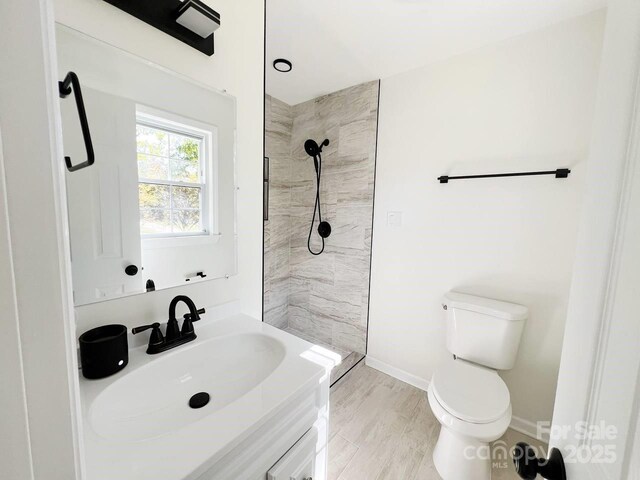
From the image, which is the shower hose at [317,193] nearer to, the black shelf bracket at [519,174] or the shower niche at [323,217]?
the shower niche at [323,217]

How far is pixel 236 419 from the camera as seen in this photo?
646 millimetres

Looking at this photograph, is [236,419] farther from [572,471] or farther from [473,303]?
[473,303]

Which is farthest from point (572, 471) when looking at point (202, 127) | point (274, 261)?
point (274, 261)

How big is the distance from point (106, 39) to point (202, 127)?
1.20 ft

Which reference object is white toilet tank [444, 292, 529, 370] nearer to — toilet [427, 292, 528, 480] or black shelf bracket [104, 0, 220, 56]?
toilet [427, 292, 528, 480]

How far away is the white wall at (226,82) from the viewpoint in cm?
82

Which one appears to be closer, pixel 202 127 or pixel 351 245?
pixel 202 127

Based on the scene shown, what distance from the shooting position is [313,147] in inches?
90.3

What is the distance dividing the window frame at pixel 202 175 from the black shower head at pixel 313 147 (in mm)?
1263

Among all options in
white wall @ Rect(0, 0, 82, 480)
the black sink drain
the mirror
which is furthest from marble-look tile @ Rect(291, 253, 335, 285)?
white wall @ Rect(0, 0, 82, 480)

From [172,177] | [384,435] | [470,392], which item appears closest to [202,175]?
[172,177]

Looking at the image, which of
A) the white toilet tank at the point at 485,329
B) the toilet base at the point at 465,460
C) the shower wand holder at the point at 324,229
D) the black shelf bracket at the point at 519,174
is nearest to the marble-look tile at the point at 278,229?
the shower wand holder at the point at 324,229

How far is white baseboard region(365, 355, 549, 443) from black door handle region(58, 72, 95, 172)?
2.27 metres

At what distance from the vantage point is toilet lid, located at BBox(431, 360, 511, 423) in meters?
1.21
